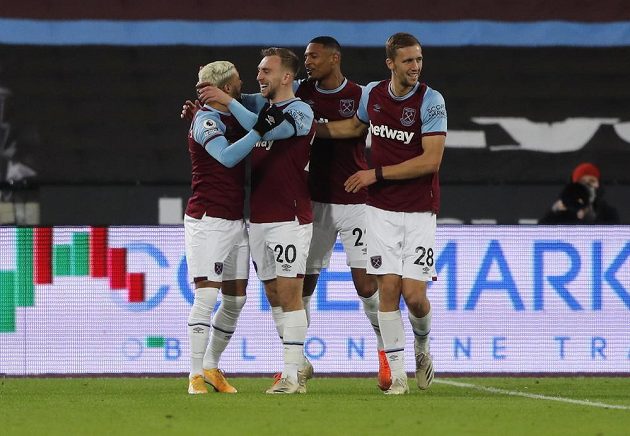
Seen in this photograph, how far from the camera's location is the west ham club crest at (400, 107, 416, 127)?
7.97 m

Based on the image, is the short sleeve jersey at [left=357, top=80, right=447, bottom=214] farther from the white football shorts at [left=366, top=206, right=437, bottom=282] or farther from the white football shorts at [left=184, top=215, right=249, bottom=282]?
the white football shorts at [left=184, top=215, right=249, bottom=282]

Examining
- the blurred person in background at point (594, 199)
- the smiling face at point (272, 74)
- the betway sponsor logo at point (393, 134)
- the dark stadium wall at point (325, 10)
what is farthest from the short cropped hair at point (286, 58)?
the dark stadium wall at point (325, 10)

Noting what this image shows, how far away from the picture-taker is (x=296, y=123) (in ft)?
25.9

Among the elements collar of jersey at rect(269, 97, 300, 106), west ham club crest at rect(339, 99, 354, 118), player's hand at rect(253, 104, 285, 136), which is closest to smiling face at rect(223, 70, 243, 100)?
collar of jersey at rect(269, 97, 300, 106)

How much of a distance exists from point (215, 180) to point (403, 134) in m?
1.06

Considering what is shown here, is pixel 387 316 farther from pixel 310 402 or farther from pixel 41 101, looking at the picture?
pixel 41 101

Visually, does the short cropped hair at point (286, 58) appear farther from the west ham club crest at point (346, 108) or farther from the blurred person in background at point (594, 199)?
the blurred person in background at point (594, 199)

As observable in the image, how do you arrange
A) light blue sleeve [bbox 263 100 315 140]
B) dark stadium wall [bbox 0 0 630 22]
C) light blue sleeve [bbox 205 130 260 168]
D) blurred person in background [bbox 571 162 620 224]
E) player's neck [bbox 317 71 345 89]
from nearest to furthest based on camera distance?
1. light blue sleeve [bbox 205 130 260 168]
2. light blue sleeve [bbox 263 100 315 140]
3. player's neck [bbox 317 71 345 89]
4. blurred person in background [bbox 571 162 620 224]
5. dark stadium wall [bbox 0 0 630 22]

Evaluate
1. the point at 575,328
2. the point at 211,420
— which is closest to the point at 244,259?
the point at 211,420

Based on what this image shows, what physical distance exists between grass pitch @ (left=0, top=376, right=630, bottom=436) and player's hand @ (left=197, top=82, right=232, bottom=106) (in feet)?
5.20

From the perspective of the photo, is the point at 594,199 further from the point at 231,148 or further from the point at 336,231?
the point at 231,148

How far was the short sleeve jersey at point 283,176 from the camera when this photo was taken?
7.98 metres

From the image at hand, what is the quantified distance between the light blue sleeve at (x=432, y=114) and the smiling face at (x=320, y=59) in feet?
2.28

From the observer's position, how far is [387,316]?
26.5ft
